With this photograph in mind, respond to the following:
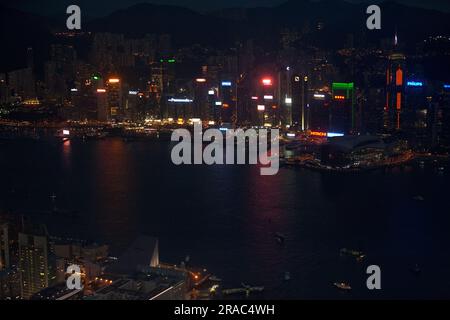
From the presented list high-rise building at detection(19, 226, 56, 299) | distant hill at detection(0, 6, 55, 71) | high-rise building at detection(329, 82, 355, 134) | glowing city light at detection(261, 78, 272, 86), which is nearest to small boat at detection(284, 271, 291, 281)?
high-rise building at detection(19, 226, 56, 299)

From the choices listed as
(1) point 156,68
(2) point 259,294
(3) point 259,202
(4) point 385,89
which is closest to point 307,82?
(4) point 385,89

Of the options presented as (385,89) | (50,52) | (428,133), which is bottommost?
(428,133)

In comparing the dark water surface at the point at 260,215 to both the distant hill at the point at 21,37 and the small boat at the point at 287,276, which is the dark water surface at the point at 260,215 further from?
the distant hill at the point at 21,37

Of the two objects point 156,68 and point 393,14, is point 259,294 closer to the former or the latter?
point 393,14

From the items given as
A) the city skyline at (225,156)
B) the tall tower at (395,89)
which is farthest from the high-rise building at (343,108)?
the tall tower at (395,89)

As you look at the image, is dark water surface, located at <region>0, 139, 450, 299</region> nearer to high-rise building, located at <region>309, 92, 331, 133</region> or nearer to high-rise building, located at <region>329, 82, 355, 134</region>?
high-rise building, located at <region>329, 82, 355, 134</region>

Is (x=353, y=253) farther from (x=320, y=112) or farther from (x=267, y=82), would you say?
(x=267, y=82)
